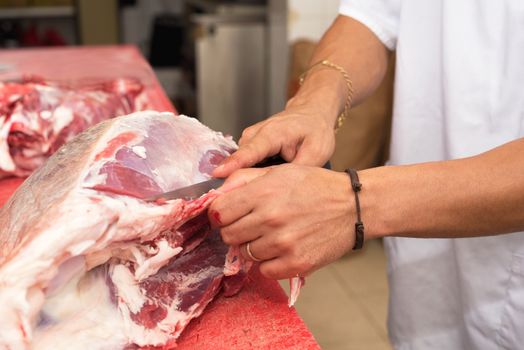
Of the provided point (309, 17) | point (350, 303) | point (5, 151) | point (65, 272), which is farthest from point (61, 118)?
point (309, 17)

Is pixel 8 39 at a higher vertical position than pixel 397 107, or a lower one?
lower

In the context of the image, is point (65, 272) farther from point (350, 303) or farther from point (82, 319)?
point (350, 303)

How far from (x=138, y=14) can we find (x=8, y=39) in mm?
1211

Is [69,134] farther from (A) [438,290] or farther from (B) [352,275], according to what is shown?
(B) [352,275]

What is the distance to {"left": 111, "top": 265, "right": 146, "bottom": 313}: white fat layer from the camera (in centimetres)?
95

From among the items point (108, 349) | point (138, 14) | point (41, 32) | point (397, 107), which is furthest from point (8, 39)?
point (108, 349)

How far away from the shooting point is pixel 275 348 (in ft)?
3.00

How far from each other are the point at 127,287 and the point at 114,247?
0.07 metres

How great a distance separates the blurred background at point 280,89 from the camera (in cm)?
278

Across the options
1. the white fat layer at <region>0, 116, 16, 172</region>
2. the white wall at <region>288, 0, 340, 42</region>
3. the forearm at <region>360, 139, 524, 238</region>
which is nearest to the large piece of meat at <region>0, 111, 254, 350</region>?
the forearm at <region>360, 139, 524, 238</region>

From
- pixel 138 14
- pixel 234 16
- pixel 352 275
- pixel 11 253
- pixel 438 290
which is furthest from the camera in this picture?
pixel 138 14

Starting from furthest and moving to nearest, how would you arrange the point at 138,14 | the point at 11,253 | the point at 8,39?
the point at 138,14 → the point at 8,39 → the point at 11,253

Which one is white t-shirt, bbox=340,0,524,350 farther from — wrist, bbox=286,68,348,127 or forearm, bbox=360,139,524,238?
forearm, bbox=360,139,524,238

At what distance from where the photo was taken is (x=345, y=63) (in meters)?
1.40
